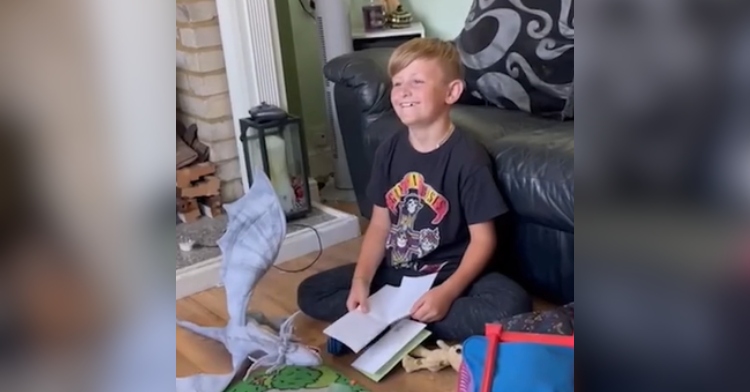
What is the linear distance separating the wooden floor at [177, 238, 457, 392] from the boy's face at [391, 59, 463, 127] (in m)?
0.51

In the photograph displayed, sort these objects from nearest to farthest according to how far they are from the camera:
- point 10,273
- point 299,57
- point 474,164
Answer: point 10,273 < point 474,164 < point 299,57

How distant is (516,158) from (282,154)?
0.74 m

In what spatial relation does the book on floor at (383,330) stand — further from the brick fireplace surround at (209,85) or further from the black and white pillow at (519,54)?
the brick fireplace surround at (209,85)

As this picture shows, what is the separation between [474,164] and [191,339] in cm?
67

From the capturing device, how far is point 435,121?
1.68 metres

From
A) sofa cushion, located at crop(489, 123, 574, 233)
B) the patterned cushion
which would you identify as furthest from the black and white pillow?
the patterned cushion

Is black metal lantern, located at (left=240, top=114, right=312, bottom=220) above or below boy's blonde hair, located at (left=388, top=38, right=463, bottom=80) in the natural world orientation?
below

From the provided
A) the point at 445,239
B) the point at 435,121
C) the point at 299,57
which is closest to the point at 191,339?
the point at 445,239

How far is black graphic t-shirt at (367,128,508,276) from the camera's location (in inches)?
63.4

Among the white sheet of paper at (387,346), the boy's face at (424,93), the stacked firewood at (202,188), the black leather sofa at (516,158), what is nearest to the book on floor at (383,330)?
the white sheet of paper at (387,346)

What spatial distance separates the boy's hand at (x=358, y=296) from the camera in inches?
63.1

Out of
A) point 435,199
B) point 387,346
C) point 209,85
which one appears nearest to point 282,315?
point 387,346

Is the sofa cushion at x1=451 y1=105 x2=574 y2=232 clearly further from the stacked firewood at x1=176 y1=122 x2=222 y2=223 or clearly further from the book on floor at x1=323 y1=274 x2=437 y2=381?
the stacked firewood at x1=176 y1=122 x2=222 y2=223

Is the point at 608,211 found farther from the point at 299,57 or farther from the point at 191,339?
the point at 299,57
